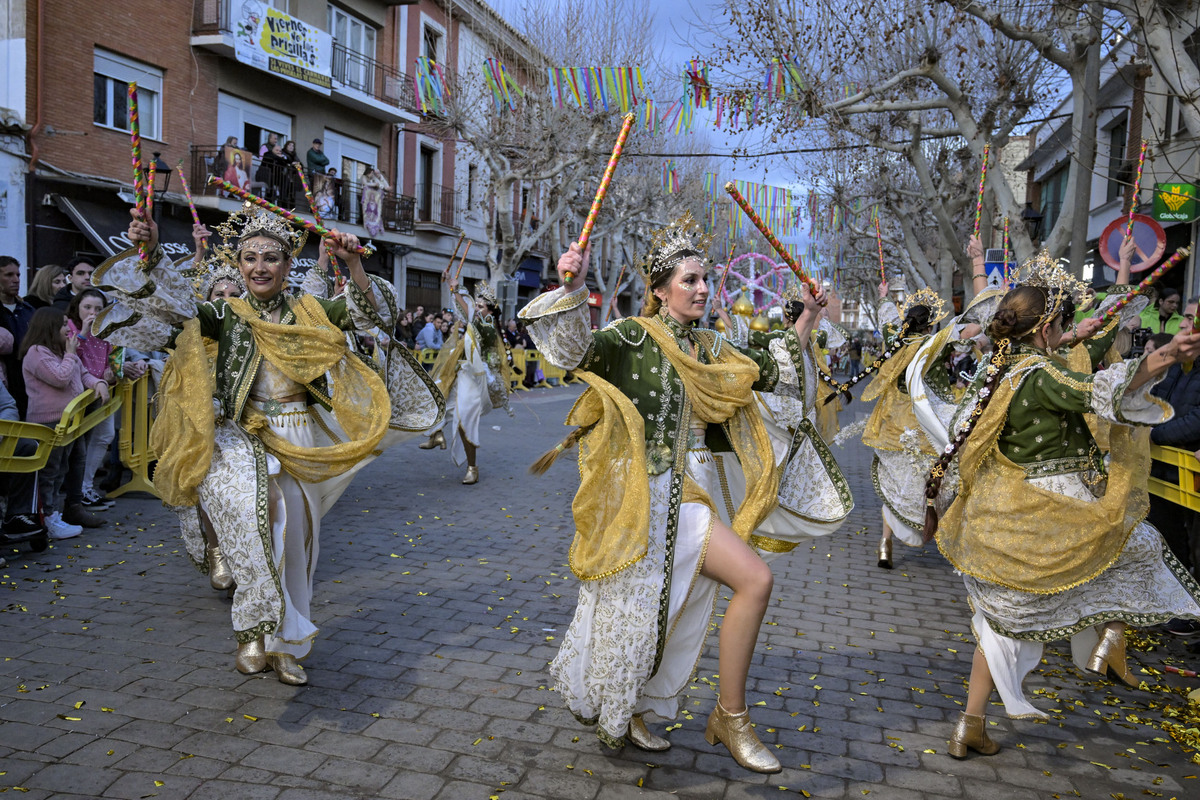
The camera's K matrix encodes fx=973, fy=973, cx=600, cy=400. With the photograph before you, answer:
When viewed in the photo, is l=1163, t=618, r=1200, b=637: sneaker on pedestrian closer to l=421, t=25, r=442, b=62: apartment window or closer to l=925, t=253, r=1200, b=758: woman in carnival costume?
l=925, t=253, r=1200, b=758: woman in carnival costume

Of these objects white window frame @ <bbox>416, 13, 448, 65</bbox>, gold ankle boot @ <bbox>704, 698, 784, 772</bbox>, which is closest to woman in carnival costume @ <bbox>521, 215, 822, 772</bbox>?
gold ankle boot @ <bbox>704, 698, 784, 772</bbox>

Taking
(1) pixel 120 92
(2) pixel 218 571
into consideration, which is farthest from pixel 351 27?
(2) pixel 218 571

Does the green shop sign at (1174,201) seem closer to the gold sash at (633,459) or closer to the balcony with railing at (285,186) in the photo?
the gold sash at (633,459)

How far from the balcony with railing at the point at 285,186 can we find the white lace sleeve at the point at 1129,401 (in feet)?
51.4

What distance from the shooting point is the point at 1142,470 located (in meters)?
3.99

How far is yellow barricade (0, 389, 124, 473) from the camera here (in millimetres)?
6102

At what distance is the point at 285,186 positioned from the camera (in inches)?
843

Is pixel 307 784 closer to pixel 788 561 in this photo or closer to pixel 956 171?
pixel 788 561

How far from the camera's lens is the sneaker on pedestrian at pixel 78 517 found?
724 centimetres

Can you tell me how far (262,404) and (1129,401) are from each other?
370 cm

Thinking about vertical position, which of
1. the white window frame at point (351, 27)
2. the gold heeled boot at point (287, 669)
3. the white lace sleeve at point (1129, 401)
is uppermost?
the white window frame at point (351, 27)

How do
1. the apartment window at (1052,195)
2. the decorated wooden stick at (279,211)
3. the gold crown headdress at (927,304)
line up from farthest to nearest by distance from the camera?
the apartment window at (1052,195)
the gold crown headdress at (927,304)
the decorated wooden stick at (279,211)

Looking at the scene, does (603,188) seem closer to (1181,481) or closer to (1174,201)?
Answer: (1181,481)

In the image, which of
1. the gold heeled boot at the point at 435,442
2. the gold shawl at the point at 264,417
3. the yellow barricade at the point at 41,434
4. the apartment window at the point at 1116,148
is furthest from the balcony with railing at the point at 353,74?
the gold shawl at the point at 264,417
